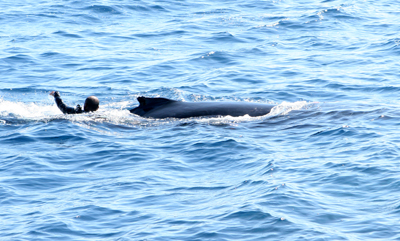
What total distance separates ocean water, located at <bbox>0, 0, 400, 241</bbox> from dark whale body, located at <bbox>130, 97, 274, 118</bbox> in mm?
323

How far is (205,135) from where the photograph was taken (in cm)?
1286

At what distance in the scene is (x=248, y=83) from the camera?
1873cm

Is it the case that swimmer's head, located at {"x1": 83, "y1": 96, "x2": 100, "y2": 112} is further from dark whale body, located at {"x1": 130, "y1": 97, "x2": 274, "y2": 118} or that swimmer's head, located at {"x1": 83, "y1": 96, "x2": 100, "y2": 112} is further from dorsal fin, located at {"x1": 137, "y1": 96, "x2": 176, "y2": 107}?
dorsal fin, located at {"x1": 137, "y1": 96, "x2": 176, "y2": 107}

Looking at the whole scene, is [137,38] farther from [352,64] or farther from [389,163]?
[389,163]

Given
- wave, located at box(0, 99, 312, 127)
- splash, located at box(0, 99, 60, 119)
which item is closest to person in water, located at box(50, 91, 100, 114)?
wave, located at box(0, 99, 312, 127)

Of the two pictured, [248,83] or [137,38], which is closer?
[248,83]

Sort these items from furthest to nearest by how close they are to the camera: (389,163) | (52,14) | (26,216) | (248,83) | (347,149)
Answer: (52,14), (248,83), (347,149), (389,163), (26,216)

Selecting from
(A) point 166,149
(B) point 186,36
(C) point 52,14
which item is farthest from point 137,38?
(A) point 166,149

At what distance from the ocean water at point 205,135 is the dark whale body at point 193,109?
0.32 metres

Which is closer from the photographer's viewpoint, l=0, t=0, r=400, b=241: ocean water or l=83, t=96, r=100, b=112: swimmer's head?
l=0, t=0, r=400, b=241: ocean water

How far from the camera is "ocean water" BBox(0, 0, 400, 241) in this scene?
860 centimetres

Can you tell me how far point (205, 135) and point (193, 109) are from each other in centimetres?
175

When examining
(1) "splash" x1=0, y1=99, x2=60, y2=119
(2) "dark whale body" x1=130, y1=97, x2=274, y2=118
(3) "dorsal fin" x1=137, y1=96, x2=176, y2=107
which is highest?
(3) "dorsal fin" x1=137, y1=96, x2=176, y2=107

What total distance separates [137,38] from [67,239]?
18021mm
